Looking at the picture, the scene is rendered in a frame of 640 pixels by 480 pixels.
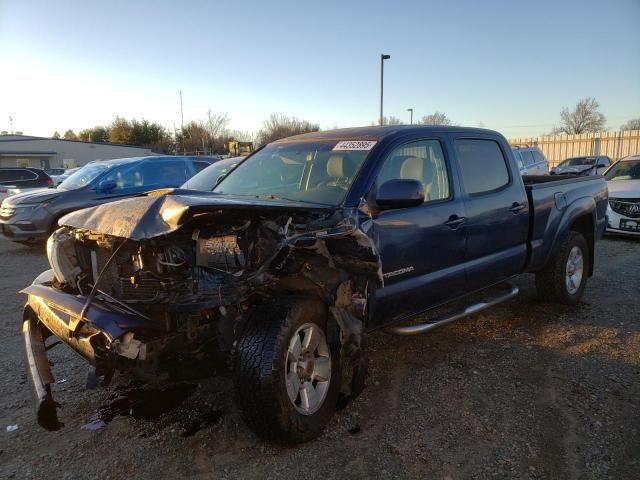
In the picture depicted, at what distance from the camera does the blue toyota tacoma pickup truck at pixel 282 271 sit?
2.59 metres

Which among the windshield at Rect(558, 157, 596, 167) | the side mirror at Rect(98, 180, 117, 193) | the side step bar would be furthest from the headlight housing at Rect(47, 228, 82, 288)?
the windshield at Rect(558, 157, 596, 167)

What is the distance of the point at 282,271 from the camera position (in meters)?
2.91

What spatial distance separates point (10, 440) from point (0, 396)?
705 mm

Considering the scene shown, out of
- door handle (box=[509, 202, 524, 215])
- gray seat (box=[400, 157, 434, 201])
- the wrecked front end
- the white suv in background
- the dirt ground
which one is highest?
the white suv in background

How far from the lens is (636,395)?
3342 mm

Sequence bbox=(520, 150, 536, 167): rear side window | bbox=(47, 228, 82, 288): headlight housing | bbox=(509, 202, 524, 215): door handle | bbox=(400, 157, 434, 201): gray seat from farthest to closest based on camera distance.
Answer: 1. bbox=(520, 150, 536, 167): rear side window
2. bbox=(509, 202, 524, 215): door handle
3. bbox=(400, 157, 434, 201): gray seat
4. bbox=(47, 228, 82, 288): headlight housing

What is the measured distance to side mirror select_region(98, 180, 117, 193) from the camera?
29.0 feet

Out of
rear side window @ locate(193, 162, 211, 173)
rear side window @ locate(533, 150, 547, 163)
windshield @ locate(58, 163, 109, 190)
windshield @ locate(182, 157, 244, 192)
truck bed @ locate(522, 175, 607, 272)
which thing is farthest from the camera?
rear side window @ locate(533, 150, 547, 163)

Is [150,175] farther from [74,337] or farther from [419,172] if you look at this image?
[74,337]

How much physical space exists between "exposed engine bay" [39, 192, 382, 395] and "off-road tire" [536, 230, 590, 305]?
292cm

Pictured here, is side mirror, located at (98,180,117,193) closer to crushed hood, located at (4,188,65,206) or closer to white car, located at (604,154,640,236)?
crushed hood, located at (4,188,65,206)

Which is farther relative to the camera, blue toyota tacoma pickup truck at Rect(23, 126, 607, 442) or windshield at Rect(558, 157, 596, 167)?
windshield at Rect(558, 157, 596, 167)

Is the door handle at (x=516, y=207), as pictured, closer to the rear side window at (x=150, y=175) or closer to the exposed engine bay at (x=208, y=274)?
the exposed engine bay at (x=208, y=274)

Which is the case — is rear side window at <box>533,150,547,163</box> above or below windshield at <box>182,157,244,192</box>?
above
